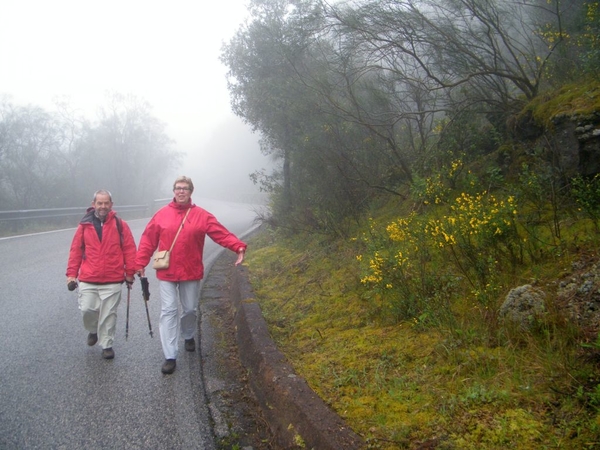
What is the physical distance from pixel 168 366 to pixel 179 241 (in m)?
1.20

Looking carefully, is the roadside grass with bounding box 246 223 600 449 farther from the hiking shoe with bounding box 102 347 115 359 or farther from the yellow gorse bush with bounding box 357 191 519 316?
the hiking shoe with bounding box 102 347 115 359

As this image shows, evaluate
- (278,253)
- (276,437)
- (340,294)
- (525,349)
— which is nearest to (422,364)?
(525,349)

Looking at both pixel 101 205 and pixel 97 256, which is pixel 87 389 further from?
pixel 101 205

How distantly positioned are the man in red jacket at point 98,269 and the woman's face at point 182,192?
85 cm

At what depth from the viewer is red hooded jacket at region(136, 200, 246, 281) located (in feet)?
15.4

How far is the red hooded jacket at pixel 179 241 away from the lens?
4684 millimetres

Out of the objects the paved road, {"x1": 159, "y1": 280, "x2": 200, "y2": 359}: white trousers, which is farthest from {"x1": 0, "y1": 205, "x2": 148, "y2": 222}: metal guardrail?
{"x1": 159, "y1": 280, "x2": 200, "y2": 359}: white trousers

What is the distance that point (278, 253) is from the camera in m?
9.58

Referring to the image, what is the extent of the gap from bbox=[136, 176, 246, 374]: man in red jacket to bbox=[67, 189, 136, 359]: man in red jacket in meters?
0.41

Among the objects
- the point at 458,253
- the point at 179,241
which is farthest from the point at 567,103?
the point at 179,241

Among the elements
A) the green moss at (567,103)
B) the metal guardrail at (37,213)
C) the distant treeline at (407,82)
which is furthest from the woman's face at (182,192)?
the metal guardrail at (37,213)

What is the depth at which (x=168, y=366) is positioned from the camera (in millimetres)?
4348

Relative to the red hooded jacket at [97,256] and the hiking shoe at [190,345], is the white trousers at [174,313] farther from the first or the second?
the red hooded jacket at [97,256]

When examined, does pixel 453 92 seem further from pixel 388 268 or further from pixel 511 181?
pixel 388 268
